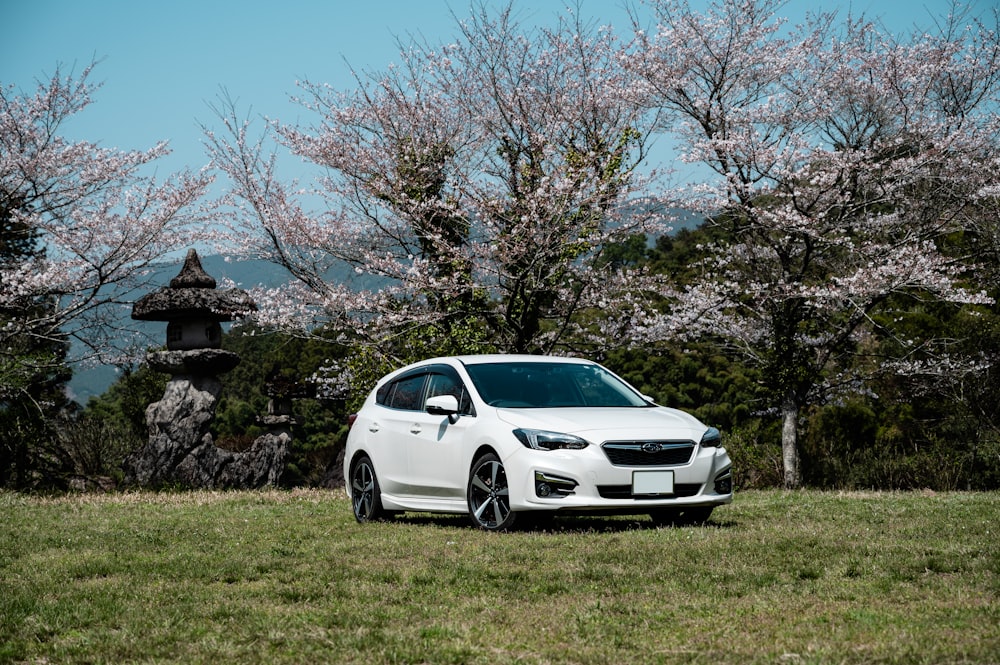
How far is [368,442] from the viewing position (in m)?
11.4

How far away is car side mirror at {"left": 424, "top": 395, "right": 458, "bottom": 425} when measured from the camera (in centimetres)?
1016

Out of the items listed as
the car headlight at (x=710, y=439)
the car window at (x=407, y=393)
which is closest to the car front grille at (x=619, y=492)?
the car headlight at (x=710, y=439)

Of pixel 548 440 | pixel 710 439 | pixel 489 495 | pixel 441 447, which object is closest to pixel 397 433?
pixel 441 447

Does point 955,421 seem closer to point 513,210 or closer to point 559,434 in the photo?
point 513,210

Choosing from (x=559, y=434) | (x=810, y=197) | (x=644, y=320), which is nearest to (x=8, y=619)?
(x=559, y=434)

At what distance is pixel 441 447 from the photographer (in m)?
10.4

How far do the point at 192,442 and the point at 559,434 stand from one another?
39.1ft

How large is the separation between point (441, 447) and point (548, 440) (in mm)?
1406

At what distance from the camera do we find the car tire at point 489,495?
31.3ft

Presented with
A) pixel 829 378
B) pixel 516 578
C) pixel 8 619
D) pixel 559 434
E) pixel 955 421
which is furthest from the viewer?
pixel 829 378

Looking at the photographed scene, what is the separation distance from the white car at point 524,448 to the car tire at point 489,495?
0.01m

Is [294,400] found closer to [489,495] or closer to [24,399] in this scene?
[24,399]

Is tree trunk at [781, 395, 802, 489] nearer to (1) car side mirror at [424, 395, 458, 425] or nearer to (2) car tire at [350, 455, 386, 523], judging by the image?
(2) car tire at [350, 455, 386, 523]

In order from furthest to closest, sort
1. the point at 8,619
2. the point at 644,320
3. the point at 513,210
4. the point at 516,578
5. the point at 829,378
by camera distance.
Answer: the point at 829,378 < the point at 644,320 < the point at 513,210 < the point at 516,578 < the point at 8,619
